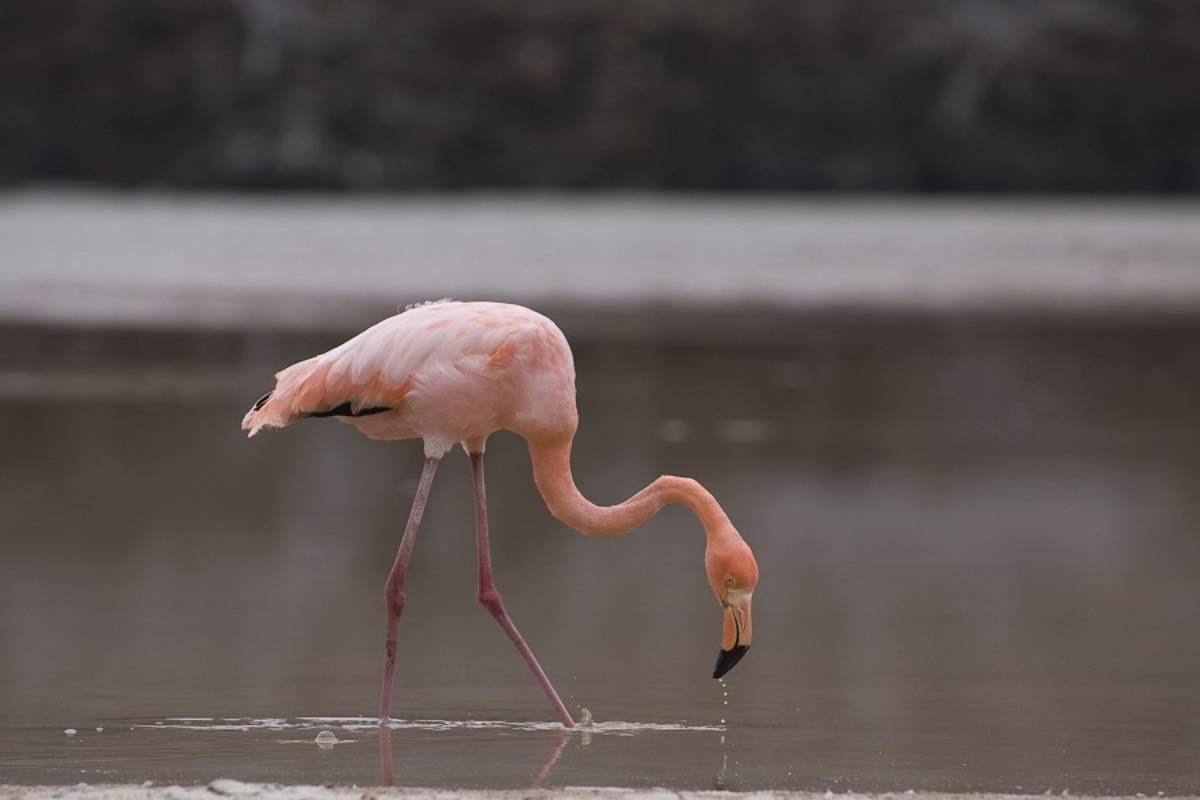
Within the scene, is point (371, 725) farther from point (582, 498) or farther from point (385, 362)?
point (385, 362)

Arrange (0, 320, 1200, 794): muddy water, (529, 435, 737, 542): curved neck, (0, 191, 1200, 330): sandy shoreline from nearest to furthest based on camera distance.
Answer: (0, 320, 1200, 794): muddy water, (529, 435, 737, 542): curved neck, (0, 191, 1200, 330): sandy shoreline

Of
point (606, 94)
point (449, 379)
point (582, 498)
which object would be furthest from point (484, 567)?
point (606, 94)

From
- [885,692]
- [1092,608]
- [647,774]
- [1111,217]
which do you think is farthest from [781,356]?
[1111,217]

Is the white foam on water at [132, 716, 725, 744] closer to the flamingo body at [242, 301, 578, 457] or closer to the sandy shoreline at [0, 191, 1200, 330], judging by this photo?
the flamingo body at [242, 301, 578, 457]

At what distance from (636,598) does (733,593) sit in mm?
2163

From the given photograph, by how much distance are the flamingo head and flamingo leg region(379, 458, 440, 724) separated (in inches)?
35.2

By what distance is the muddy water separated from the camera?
5926 millimetres

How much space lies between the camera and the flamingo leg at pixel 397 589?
637cm

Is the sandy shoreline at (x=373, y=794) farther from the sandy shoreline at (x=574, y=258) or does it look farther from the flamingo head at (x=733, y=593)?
the sandy shoreline at (x=574, y=258)

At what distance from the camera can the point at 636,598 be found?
821 centimetres

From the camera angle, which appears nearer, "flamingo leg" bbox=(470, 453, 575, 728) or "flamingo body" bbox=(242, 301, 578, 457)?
"flamingo body" bbox=(242, 301, 578, 457)

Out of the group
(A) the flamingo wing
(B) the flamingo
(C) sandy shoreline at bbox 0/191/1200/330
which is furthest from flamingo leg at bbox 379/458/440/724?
(C) sandy shoreline at bbox 0/191/1200/330

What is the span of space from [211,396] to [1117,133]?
49.2m

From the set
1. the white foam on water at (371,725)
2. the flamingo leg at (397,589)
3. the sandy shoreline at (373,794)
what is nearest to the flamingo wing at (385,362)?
the flamingo leg at (397,589)
